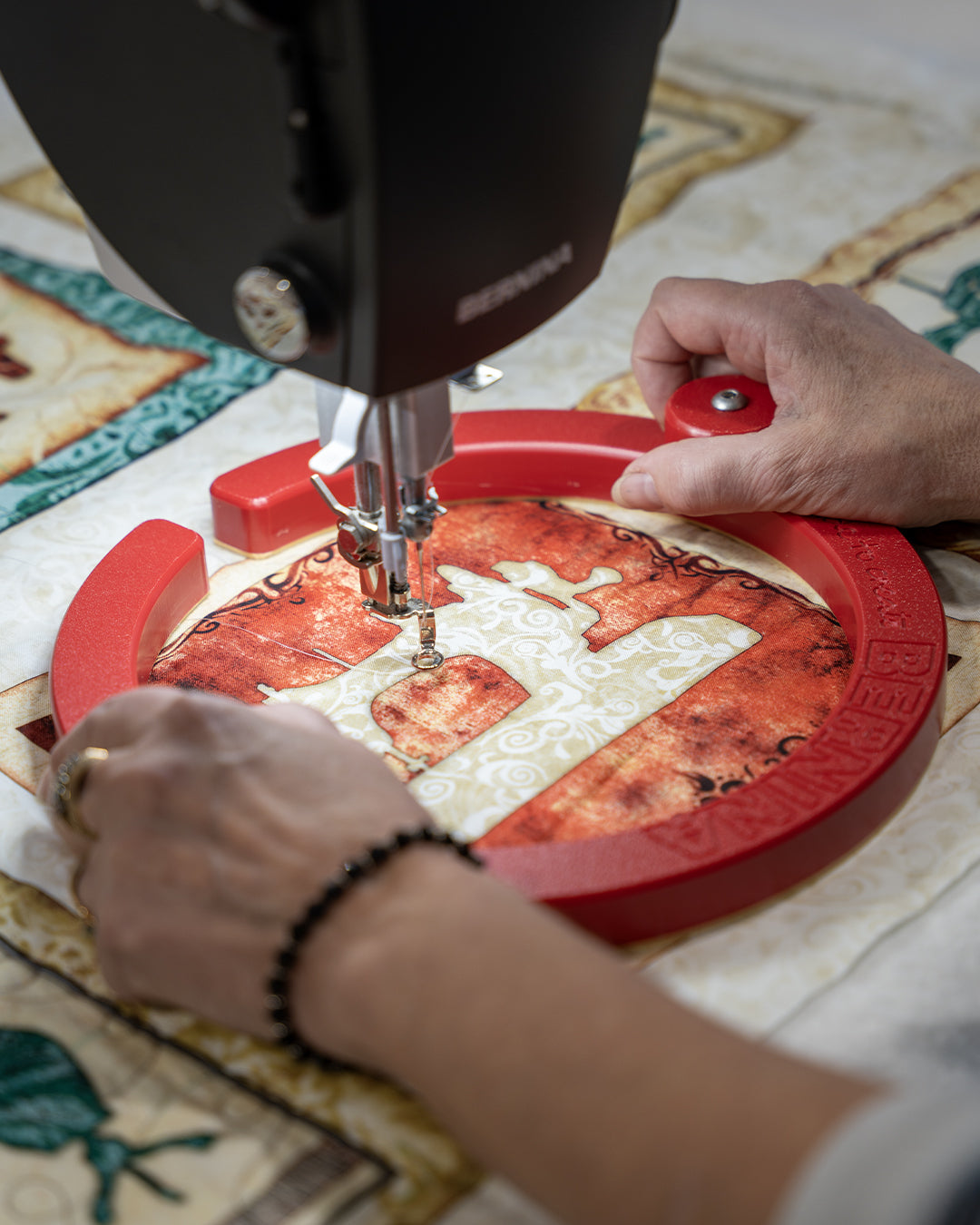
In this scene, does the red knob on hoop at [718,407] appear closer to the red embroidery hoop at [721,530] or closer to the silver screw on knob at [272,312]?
the red embroidery hoop at [721,530]

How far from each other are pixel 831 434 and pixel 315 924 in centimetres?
73

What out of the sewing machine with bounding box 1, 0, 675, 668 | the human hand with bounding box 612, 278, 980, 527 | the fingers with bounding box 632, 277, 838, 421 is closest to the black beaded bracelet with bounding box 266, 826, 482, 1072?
the sewing machine with bounding box 1, 0, 675, 668

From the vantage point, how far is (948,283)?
5.78 ft

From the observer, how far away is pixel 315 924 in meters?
0.74

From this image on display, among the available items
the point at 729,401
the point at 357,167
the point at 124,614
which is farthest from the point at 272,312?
the point at 729,401

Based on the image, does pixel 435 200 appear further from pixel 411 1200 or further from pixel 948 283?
pixel 948 283

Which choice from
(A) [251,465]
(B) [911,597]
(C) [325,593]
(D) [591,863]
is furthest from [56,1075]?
(B) [911,597]

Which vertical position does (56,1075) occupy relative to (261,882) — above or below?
below

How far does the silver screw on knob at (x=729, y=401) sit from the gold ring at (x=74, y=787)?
2.38 feet

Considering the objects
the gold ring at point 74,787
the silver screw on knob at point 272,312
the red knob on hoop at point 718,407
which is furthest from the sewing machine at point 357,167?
the red knob on hoop at point 718,407

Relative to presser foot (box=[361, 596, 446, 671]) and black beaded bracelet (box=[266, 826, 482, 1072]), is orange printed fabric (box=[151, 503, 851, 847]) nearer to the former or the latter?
presser foot (box=[361, 596, 446, 671])

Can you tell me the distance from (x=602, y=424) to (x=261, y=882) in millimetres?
773

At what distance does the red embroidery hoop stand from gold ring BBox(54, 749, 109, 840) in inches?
5.8

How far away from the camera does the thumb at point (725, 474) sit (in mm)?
1216
